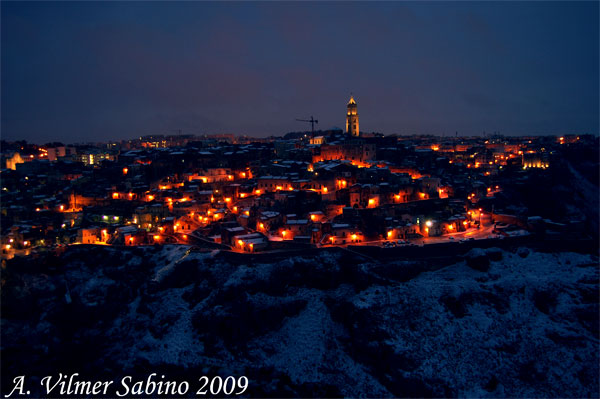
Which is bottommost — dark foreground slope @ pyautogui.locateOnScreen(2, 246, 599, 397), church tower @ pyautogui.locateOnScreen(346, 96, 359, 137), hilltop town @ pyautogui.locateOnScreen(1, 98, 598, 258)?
dark foreground slope @ pyautogui.locateOnScreen(2, 246, 599, 397)

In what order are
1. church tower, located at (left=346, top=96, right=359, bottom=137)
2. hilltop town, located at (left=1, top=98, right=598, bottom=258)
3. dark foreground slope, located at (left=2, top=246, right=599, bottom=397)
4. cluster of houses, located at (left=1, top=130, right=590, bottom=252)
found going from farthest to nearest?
church tower, located at (left=346, top=96, right=359, bottom=137) < cluster of houses, located at (left=1, top=130, right=590, bottom=252) < hilltop town, located at (left=1, top=98, right=598, bottom=258) < dark foreground slope, located at (left=2, top=246, right=599, bottom=397)

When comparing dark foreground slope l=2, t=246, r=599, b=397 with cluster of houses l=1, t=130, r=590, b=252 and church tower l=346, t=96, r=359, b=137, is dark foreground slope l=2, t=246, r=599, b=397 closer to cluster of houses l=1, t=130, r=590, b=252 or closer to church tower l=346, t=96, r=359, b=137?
cluster of houses l=1, t=130, r=590, b=252

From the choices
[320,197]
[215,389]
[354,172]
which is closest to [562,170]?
[354,172]

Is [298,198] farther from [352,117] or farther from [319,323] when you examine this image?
[352,117]

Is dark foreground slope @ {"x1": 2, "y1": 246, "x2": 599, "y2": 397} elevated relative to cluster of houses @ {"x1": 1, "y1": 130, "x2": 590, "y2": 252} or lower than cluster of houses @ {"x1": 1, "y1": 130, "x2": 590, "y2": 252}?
lower

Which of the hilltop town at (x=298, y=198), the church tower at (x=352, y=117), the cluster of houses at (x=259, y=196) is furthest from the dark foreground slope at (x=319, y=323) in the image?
the church tower at (x=352, y=117)

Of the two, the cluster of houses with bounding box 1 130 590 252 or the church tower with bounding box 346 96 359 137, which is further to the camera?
the church tower with bounding box 346 96 359 137

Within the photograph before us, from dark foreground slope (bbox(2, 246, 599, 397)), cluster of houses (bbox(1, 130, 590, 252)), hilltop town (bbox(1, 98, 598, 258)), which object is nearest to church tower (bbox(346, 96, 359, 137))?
cluster of houses (bbox(1, 130, 590, 252))

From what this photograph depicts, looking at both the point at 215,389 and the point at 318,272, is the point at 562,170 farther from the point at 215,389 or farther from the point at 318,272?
the point at 215,389

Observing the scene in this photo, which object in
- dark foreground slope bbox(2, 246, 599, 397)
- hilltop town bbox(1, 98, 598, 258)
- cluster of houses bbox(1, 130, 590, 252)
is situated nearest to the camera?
dark foreground slope bbox(2, 246, 599, 397)
